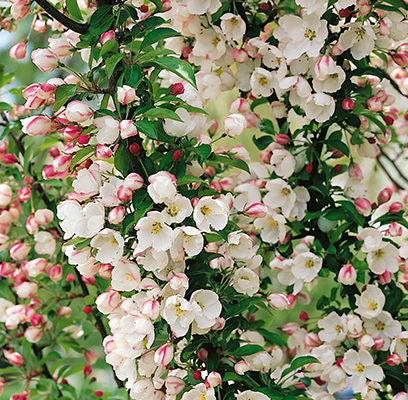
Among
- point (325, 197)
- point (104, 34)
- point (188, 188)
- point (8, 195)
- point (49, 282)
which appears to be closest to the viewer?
point (104, 34)

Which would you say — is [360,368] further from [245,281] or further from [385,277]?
[245,281]

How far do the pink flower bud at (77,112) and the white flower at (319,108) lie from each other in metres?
0.51

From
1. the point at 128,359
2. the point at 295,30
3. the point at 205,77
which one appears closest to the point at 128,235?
the point at 128,359

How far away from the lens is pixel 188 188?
1253mm

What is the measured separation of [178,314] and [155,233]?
0.47 ft

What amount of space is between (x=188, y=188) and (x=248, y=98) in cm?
45

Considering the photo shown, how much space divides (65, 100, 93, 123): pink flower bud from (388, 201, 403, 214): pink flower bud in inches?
29.1

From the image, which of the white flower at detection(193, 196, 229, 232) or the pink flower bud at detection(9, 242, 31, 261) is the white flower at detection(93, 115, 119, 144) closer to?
the white flower at detection(193, 196, 229, 232)

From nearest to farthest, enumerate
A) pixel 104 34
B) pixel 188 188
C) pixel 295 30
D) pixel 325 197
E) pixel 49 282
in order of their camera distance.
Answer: pixel 104 34 → pixel 188 188 → pixel 295 30 → pixel 325 197 → pixel 49 282

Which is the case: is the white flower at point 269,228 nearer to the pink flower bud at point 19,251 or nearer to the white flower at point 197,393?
the white flower at point 197,393

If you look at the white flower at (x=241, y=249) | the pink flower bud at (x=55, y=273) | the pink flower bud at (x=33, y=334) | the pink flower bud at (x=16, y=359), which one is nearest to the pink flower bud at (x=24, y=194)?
the pink flower bud at (x=55, y=273)

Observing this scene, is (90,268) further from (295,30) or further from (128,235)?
(295,30)

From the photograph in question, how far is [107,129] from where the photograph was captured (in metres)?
1.07

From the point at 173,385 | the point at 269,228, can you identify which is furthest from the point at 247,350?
the point at 269,228
